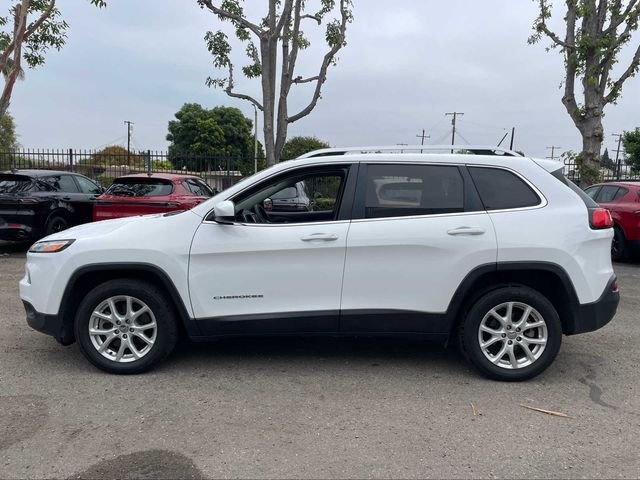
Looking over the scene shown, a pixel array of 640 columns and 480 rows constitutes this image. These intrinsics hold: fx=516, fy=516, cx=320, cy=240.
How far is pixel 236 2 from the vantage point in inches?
461

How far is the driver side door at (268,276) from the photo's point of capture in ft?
12.8

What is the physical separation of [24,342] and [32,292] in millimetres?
1044

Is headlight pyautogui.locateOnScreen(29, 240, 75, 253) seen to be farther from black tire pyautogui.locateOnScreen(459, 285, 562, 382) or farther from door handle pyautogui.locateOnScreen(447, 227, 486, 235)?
black tire pyautogui.locateOnScreen(459, 285, 562, 382)

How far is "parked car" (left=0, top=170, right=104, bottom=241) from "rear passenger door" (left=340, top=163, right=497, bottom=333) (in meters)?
7.39

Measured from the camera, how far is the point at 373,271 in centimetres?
389

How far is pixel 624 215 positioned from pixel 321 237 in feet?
24.6

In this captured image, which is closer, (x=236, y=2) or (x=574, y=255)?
(x=574, y=255)

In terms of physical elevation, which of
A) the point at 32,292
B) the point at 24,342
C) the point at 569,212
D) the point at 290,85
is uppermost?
the point at 290,85

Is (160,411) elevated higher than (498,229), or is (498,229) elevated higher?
(498,229)

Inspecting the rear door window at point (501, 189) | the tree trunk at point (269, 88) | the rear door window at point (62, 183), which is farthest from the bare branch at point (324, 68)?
the rear door window at point (501, 189)

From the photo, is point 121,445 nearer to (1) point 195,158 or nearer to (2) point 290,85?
(2) point 290,85

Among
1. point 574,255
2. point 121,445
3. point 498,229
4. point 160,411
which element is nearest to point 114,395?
point 160,411

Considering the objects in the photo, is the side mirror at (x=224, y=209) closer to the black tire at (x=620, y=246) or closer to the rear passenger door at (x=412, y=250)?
the rear passenger door at (x=412, y=250)

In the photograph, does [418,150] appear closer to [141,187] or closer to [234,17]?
[141,187]
